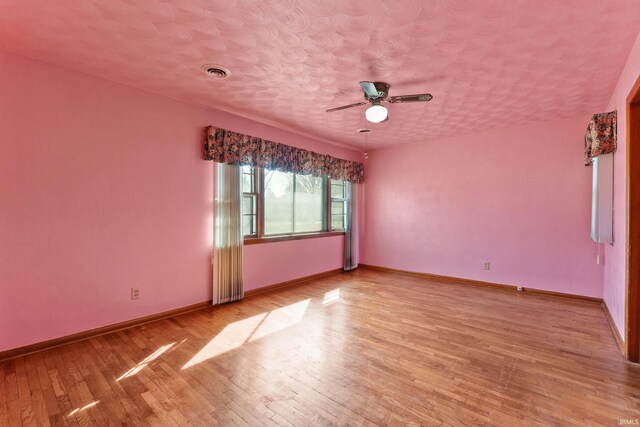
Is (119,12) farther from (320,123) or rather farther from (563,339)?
(563,339)

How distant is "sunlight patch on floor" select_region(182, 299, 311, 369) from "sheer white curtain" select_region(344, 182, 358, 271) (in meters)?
2.18

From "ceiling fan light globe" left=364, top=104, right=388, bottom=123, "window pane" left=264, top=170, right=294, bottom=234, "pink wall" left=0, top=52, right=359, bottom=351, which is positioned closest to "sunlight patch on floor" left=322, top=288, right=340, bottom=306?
"window pane" left=264, top=170, right=294, bottom=234

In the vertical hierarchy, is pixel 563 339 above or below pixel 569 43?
below

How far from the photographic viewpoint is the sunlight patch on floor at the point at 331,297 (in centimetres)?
396

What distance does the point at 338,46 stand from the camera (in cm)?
229

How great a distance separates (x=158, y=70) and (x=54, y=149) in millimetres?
1163

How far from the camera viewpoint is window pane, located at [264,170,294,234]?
179 inches

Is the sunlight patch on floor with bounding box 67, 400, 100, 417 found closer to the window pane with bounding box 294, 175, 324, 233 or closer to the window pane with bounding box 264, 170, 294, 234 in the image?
the window pane with bounding box 264, 170, 294, 234

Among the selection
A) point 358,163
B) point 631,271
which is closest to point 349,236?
point 358,163

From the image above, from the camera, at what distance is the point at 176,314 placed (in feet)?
11.3

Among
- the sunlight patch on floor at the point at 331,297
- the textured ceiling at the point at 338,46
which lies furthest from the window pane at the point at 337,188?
the textured ceiling at the point at 338,46

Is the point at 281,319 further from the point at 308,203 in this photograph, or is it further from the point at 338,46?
the point at 338,46

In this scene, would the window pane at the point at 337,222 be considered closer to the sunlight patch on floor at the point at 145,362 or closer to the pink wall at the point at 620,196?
the sunlight patch on floor at the point at 145,362

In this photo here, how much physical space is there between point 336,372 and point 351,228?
379cm
